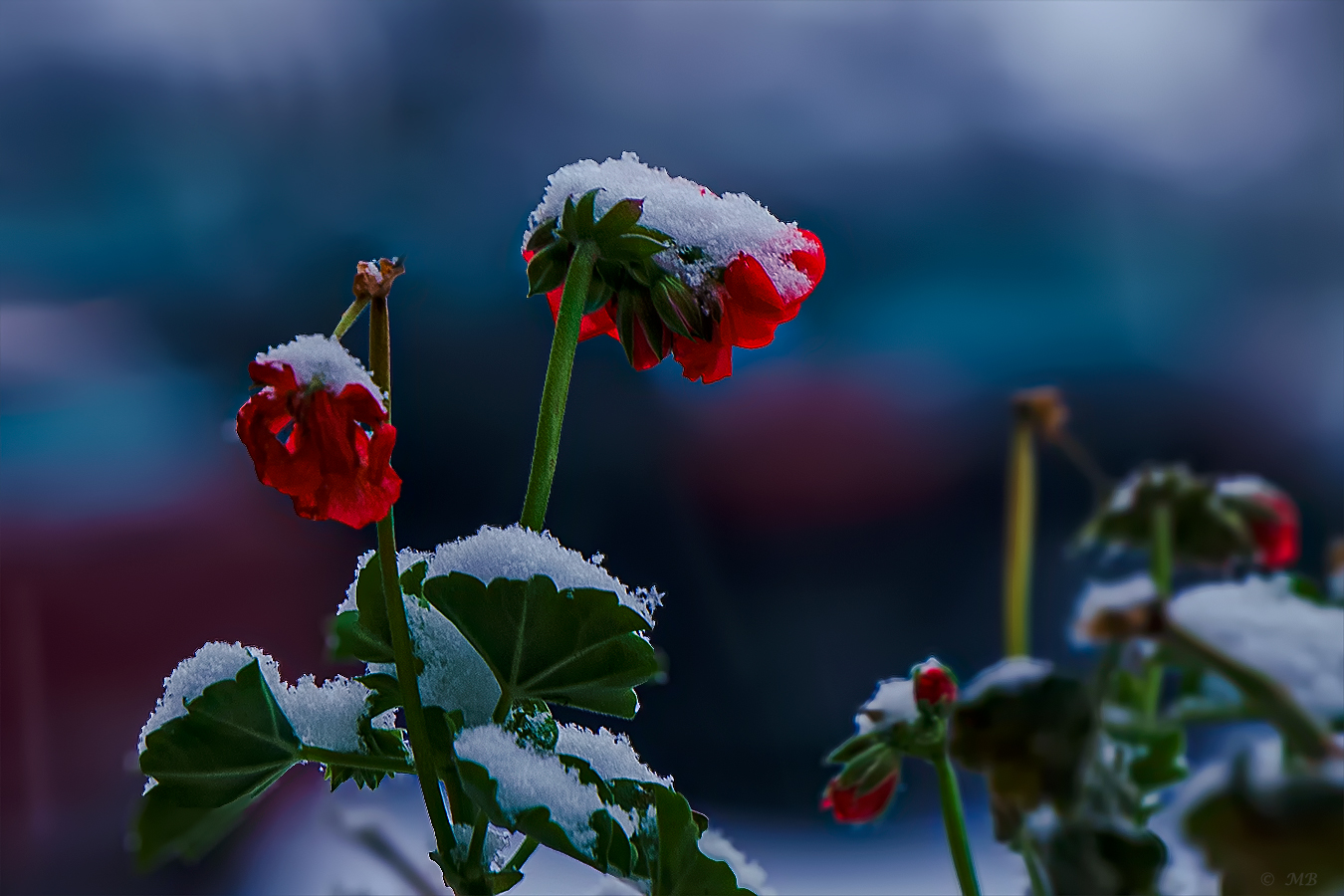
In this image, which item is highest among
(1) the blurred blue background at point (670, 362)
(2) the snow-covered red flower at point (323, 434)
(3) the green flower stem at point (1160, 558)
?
(1) the blurred blue background at point (670, 362)

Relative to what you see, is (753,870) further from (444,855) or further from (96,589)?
(96,589)

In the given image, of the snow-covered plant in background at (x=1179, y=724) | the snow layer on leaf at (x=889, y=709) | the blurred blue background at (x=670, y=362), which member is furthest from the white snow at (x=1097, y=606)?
the blurred blue background at (x=670, y=362)

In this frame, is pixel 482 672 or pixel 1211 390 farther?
pixel 1211 390

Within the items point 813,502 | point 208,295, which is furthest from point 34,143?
point 813,502

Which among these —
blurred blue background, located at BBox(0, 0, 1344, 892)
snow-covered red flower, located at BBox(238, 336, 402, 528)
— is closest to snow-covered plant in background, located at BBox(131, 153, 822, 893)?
snow-covered red flower, located at BBox(238, 336, 402, 528)

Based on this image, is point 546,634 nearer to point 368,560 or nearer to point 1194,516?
point 368,560

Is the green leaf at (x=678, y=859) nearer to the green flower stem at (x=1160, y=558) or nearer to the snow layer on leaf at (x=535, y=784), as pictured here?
the snow layer on leaf at (x=535, y=784)
